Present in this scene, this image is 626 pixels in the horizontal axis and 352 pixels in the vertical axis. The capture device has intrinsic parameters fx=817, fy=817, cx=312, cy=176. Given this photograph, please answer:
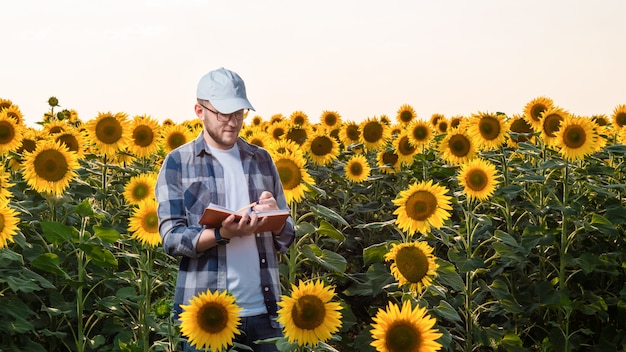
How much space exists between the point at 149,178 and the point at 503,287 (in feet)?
8.41

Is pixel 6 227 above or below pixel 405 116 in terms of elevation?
below

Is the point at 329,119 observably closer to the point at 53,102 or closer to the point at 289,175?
the point at 53,102

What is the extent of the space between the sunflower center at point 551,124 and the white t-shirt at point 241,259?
3.65 m

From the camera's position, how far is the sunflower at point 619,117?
8.68 metres

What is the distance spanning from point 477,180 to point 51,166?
2923mm

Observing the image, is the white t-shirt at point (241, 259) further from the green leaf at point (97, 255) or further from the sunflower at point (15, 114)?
the sunflower at point (15, 114)

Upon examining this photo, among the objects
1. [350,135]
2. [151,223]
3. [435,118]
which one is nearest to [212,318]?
[151,223]

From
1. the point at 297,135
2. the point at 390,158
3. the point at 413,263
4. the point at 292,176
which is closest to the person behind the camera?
the point at 413,263

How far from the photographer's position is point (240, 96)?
3.55m

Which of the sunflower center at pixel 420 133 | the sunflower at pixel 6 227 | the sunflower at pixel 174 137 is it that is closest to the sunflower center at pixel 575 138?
the sunflower center at pixel 420 133

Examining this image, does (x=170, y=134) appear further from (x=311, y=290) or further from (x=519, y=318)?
(x=311, y=290)

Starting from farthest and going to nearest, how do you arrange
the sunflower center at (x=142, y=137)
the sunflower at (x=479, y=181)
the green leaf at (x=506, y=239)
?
the sunflower center at (x=142, y=137)
the sunflower at (x=479, y=181)
the green leaf at (x=506, y=239)

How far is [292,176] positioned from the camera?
501 cm

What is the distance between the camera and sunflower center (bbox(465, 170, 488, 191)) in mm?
5656
